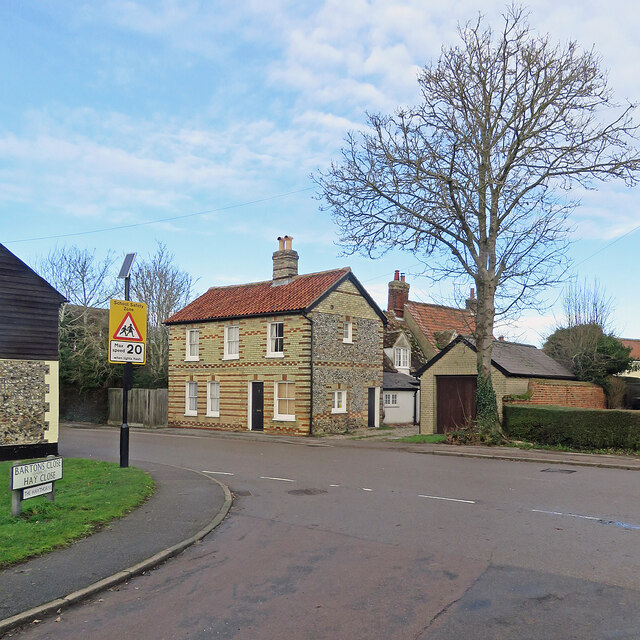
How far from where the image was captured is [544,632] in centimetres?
525

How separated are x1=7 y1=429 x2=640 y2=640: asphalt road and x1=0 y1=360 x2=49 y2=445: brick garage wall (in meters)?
8.17

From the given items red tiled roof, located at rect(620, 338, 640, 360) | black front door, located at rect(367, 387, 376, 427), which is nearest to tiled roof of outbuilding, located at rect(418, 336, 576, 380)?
black front door, located at rect(367, 387, 376, 427)

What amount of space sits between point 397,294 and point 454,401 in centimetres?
1879

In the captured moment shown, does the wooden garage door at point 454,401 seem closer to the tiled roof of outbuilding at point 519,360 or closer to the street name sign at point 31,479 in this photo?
the tiled roof of outbuilding at point 519,360

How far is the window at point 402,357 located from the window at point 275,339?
1200 cm

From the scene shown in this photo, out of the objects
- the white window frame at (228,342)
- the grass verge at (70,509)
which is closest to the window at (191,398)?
the white window frame at (228,342)

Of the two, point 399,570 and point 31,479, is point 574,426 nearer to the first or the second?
point 399,570

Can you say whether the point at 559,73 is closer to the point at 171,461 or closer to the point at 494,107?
the point at 494,107

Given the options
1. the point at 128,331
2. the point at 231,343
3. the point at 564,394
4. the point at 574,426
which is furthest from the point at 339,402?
the point at 128,331

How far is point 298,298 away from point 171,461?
1347cm

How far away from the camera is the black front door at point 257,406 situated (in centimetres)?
3086

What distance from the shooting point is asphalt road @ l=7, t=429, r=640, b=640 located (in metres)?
5.50

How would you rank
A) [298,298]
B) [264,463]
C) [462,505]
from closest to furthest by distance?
[462,505]
[264,463]
[298,298]

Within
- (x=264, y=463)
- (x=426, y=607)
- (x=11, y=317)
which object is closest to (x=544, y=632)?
(x=426, y=607)
